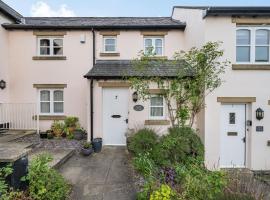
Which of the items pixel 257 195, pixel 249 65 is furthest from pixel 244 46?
pixel 257 195

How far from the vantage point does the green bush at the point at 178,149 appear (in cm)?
774

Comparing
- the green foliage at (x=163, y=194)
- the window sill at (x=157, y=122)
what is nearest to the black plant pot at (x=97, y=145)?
the window sill at (x=157, y=122)

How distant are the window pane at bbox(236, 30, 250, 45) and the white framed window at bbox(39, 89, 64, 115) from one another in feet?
29.3

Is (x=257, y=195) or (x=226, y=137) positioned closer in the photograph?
(x=257, y=195)

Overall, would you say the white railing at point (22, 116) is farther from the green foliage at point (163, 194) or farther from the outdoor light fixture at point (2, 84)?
the green foliage at point (163, 194)

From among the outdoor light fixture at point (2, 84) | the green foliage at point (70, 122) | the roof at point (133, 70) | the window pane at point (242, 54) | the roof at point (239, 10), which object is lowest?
the green foliage at point (70, 122)

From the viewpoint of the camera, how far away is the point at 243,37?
9766 mm

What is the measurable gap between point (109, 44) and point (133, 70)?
2678 millimetres

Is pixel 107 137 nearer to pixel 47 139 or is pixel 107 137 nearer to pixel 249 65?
pixel 47 139

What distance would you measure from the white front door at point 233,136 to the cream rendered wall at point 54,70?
22.6ft

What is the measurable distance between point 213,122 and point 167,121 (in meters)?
2.09

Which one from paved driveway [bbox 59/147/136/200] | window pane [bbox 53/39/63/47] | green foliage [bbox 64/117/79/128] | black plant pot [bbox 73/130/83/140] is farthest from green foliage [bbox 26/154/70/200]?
window pane [bbox 53/39/63/47]

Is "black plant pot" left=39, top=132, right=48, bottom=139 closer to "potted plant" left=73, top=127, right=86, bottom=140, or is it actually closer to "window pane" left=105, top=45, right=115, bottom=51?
"potted plant" left=73, top=127, right=86, bottom=140

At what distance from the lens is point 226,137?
9977mm
